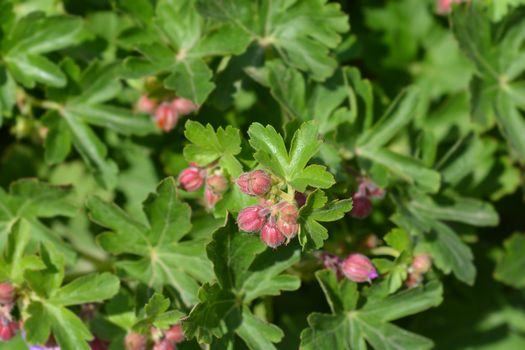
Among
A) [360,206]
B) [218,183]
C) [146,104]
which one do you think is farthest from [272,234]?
[146,104]

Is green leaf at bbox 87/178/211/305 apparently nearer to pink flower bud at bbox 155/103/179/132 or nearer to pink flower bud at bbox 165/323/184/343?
pink flower bud at bbox 165/323/184/343

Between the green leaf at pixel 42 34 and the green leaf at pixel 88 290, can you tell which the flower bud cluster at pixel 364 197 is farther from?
the green leaf at pixel 42 34

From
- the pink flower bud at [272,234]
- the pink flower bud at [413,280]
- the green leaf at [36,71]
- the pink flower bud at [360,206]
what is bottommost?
the pink flower bud at [413,280]

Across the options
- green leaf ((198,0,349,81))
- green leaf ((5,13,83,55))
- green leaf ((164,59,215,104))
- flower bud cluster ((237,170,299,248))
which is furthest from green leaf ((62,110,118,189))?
flower bud cluster ((237,170,299,248))

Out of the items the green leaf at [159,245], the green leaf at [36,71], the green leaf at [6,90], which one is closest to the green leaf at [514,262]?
the green leaf at [159,245]

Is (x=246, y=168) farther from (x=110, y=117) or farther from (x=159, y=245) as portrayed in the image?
(x=110, y=117)

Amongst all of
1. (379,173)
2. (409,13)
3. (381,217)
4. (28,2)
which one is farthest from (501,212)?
(28,2)

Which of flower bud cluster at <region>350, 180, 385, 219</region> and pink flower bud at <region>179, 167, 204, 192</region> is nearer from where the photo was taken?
pink flower bud at <region>179, 167, 204, 192</region>
